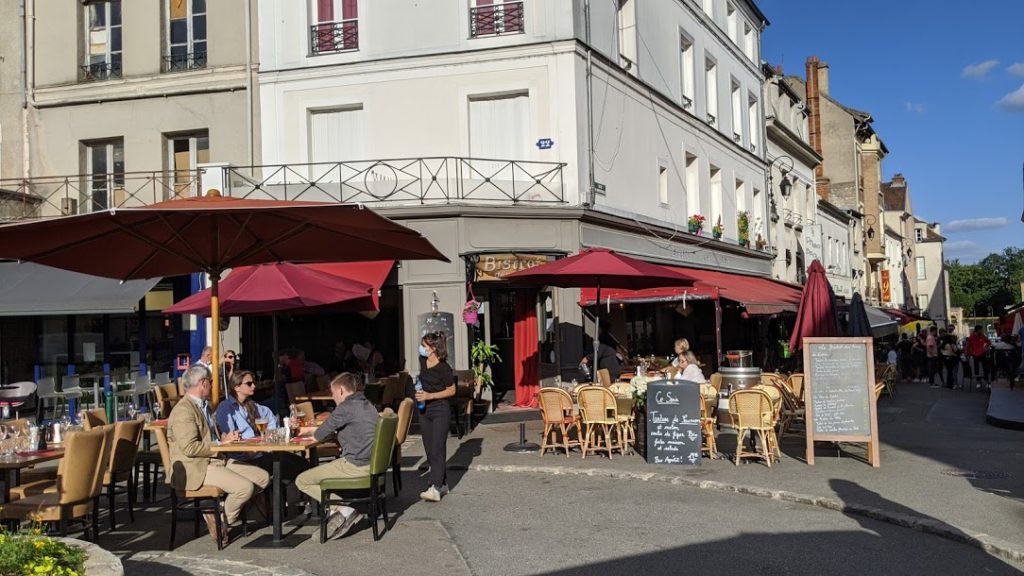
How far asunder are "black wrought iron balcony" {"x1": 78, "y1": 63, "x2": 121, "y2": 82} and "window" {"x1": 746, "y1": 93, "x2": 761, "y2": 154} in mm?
18752

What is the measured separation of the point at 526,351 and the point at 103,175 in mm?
9397

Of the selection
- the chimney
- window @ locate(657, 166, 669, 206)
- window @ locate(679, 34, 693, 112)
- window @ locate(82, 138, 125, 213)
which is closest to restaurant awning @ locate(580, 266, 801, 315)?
window @ locate(657, 166, 669, 206)

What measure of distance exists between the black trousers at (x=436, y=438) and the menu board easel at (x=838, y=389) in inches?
166

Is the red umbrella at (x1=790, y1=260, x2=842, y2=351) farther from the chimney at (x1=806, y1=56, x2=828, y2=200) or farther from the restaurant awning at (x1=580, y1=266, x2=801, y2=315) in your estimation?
the chimney at (x1=806, y1=56, x2=828, y2=200)

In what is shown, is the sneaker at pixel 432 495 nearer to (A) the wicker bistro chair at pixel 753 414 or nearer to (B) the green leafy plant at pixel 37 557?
(A) the wicker bistro chair at pixel 753 414

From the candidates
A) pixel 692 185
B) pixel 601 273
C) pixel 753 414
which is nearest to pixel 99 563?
pixel 753 414

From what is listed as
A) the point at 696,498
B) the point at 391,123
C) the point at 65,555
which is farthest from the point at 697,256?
the point at 65,555

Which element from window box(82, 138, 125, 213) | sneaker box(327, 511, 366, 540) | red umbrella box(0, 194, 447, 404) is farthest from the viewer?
window box(82, 138, 125, 213)

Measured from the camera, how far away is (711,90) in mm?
26031

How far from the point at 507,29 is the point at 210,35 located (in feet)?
20.3

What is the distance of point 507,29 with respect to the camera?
17.5 meters

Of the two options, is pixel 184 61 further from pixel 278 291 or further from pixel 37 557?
pixel 37 557

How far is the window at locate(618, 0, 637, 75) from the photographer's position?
20.2 m

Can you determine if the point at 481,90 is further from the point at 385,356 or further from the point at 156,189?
the point at 156,189
